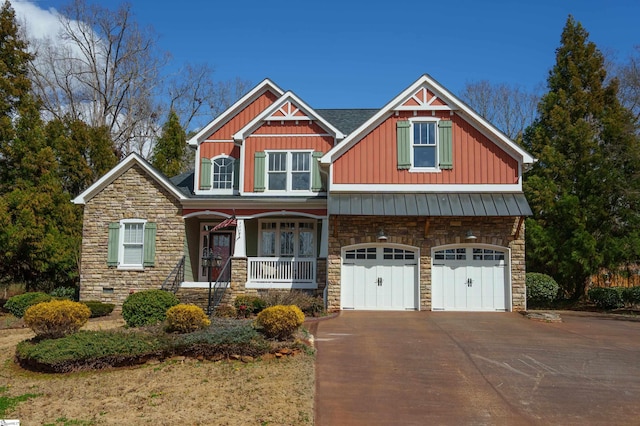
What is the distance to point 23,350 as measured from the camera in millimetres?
10781

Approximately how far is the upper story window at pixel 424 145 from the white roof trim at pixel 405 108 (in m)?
0.87

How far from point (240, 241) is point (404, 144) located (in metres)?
6.45

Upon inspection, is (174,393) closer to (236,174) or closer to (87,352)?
(87,352)

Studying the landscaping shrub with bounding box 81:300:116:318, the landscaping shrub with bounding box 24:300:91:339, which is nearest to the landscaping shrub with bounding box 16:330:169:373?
the landscaping shrub with bounding box 24:300:91:339

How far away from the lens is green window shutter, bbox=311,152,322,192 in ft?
65.8

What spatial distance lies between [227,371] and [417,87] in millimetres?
11659

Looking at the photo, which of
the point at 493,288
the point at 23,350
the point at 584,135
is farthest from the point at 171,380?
the point at 584,135

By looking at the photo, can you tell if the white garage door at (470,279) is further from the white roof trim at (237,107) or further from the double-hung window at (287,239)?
the white roof trim at (237,107)

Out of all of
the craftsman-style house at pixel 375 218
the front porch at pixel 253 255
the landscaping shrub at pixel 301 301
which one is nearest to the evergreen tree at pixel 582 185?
the craftsman-style house at pixel 375 218

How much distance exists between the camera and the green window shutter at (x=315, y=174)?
2005cm

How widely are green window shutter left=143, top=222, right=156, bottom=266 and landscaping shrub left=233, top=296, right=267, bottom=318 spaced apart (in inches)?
161

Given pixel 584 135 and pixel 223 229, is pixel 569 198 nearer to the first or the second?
pixel 584 135

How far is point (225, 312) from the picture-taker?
16234mm

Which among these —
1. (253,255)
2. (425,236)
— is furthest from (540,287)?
(253,255)
